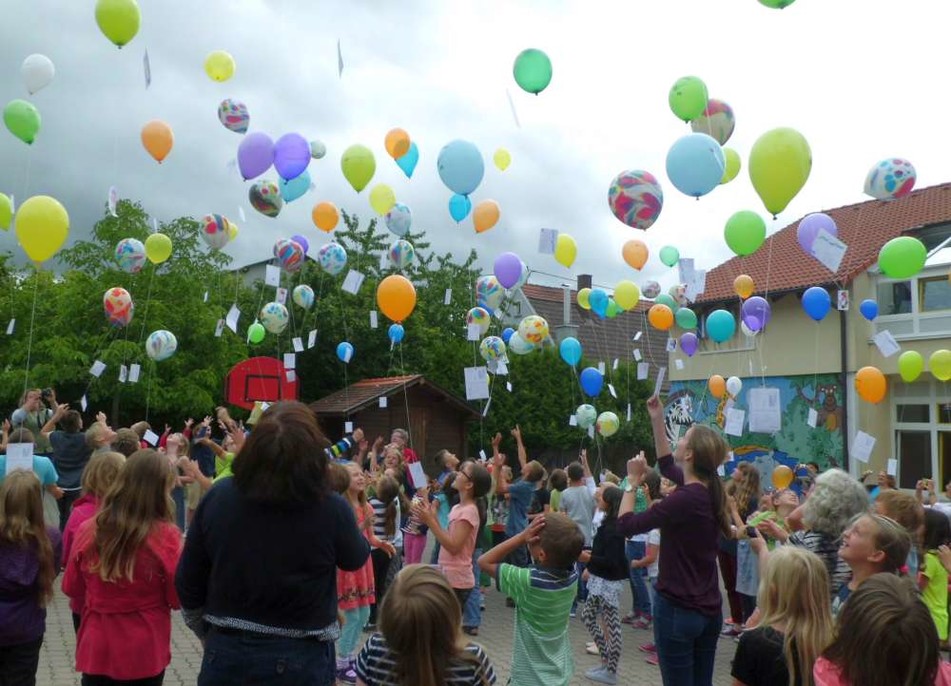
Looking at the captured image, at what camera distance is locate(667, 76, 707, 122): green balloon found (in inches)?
386

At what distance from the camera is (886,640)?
2301mm

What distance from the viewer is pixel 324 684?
2824mm

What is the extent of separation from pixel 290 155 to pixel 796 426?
15.9m

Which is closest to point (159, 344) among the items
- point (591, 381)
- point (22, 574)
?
point (591, 381)

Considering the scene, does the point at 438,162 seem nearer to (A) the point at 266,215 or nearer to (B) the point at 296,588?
(A) the point at 266,215

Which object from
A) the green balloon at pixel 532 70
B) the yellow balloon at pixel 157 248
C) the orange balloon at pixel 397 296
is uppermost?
the green balloon at pixel 532 70

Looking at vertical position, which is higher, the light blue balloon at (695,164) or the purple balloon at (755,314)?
the light blue balloon at (695,164)

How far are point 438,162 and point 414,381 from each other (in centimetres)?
967

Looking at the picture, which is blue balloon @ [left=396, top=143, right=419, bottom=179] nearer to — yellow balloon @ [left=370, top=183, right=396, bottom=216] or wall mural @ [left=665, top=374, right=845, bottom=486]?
yellow balloon @ [left=370, top=183, right=396, bottom=216]

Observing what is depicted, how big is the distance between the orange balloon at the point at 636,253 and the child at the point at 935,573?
28.0ft

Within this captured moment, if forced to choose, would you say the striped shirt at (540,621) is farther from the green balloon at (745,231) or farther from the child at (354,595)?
the green balloon at (745,231)

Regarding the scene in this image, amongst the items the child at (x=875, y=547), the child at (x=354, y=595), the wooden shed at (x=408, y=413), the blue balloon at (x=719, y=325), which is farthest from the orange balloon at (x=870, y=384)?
the child at (x=875, y=547)

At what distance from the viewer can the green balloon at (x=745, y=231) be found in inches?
441

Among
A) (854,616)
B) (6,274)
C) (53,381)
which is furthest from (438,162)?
(6,274)
